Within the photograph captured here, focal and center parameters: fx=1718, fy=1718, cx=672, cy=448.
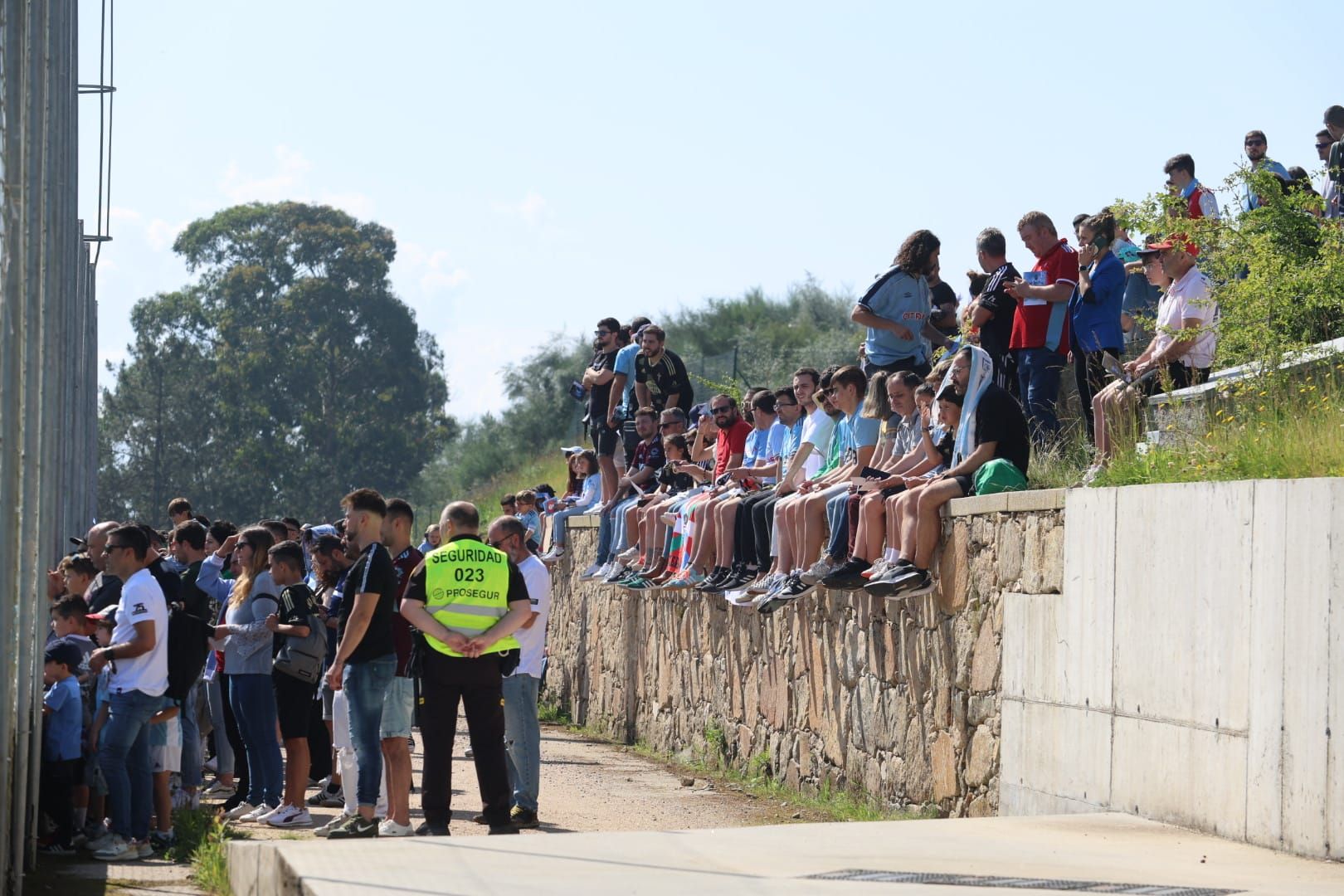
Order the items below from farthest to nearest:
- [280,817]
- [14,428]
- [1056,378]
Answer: [1056,378] < [280,817] < [14,428]

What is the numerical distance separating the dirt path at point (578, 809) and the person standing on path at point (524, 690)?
9.3 inches

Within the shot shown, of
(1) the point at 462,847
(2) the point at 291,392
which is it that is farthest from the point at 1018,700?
(2) the point at 291,392

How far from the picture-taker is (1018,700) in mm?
9109

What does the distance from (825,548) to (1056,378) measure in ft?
6.19

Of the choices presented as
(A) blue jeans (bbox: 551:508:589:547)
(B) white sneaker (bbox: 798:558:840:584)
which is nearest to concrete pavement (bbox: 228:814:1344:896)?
(B) white sneaker (bbox: 798:558:840:584)

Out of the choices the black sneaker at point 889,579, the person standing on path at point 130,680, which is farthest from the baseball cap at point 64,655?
the black sneaker at point 889,579

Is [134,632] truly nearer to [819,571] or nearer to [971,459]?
[819,571]

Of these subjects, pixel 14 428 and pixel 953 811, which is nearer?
pixel 14 428

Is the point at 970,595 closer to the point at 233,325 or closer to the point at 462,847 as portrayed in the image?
the point at 462,847

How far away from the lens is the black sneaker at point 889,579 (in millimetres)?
10227

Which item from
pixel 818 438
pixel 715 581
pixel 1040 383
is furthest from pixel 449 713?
pixel 715 581

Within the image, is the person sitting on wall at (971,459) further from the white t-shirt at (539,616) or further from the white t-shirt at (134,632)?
the white t-shirt at (134,632)

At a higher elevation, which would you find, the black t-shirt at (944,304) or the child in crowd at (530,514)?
the black t-shirt at (944,304)

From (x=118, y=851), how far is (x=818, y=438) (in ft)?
19.3
